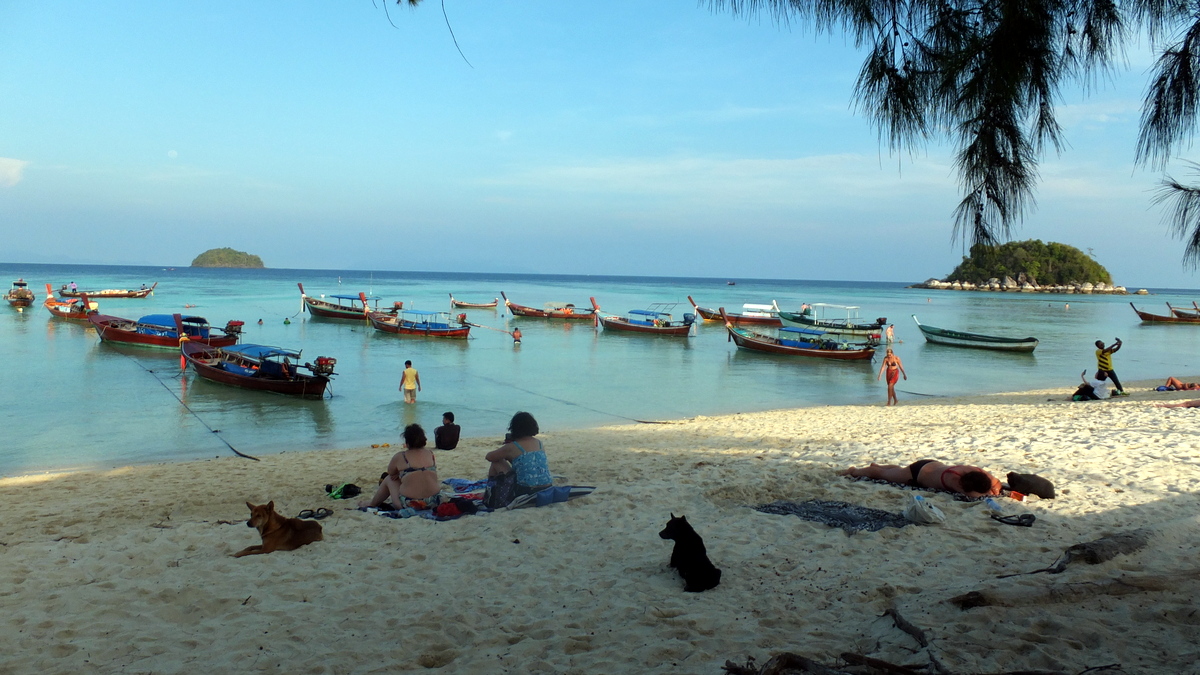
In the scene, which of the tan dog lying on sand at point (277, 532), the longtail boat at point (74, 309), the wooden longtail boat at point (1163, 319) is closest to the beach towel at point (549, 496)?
the tan dog lying on sand at point (277, 532)

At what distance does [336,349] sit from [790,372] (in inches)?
824

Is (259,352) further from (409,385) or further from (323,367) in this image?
(409,385)

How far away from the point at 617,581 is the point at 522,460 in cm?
242

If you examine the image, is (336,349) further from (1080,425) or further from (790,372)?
(1080,425)

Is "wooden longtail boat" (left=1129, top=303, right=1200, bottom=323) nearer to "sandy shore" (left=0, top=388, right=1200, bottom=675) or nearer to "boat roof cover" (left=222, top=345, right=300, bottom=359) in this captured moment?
"sandy shore" (left=0, top=388, right=1200, bottom=675)

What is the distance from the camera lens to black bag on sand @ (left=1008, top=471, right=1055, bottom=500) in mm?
6438

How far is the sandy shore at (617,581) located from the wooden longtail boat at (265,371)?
34.9 ft

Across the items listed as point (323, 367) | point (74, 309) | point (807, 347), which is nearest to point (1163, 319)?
point (807, 347)

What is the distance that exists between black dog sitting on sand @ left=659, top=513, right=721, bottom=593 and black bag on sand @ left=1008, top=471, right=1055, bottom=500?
11.8 feet

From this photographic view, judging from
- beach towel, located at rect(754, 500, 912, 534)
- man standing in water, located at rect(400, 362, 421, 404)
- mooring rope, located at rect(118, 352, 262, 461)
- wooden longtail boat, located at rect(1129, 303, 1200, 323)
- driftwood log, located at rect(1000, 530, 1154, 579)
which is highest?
wooden longtail boat, located at rect(1129, 303, 1200, 323)

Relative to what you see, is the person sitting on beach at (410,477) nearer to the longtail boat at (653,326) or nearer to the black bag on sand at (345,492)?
the black bag on sand at (345,492)

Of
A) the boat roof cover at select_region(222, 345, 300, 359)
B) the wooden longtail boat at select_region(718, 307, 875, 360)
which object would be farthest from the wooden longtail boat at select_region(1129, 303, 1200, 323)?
the boat roof cover at select_region(222, 345, 300, 359)

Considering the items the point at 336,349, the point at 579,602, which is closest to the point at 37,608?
the point at 579,602

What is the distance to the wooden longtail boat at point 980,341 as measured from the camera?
113ft
